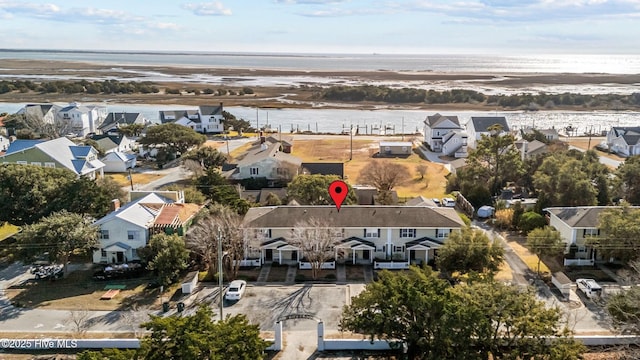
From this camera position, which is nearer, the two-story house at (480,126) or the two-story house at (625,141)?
the two-story house at (625,141)

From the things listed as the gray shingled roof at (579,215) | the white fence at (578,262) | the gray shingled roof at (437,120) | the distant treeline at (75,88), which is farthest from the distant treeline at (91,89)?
the white fence at (578,262)

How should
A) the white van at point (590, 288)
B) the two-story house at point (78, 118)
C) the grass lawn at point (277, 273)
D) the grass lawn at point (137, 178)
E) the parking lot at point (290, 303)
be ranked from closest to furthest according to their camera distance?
the parking lot at point (290, 303), the white van at point (590, 288), the grass lawn at point (277, 273), the grass lawn at point (137, 178), the two-story house at point (78, 118)

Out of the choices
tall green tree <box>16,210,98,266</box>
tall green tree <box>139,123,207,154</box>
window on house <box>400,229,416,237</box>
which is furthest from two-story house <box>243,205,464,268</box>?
tall green tree <box>139,123,207,154</box>

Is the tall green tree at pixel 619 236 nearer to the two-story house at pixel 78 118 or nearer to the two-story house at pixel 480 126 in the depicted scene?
the two-story house at pixel 480 126

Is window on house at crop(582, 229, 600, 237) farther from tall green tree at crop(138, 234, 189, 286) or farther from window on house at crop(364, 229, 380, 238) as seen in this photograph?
tall green tree at crop(138, 234, 189, 286)

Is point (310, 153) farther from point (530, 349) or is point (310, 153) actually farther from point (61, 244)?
point (530, 349)

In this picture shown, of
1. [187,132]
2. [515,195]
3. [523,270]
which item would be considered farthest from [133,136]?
[523,270]

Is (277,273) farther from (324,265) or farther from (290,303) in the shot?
(290,303)
